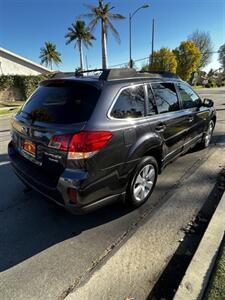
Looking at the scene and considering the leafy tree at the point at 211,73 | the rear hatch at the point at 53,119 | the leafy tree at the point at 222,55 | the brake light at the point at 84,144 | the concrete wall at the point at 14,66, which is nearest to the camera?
the brake light at the point at 84,144

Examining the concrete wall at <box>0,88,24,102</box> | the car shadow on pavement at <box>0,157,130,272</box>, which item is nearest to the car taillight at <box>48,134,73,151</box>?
the car shadow on pavement at <box>0,157,130,272</box>

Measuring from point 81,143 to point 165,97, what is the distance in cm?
190

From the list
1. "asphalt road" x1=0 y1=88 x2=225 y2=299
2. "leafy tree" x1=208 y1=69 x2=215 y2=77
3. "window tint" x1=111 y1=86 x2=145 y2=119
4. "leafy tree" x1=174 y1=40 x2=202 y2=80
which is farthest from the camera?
"leafy tree" x1=208 y1=69 x2=215 y2=77

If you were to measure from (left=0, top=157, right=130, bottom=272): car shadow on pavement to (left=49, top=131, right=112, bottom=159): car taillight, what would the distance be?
83 centimetres

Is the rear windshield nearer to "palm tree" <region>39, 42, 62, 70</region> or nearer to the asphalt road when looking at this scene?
the asphalt road

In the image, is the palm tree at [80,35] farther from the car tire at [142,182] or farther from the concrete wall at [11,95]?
the car tire at [142,182]

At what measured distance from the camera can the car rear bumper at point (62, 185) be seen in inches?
90.8

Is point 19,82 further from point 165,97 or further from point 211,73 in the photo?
point 211,73

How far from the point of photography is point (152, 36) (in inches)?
1120

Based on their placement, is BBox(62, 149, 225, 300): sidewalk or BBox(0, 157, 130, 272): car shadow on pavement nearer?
BBox(62, 149, 225, 300): sidewalk

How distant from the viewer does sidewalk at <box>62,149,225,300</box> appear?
6.54ft

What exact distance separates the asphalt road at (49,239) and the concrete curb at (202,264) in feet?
2.58

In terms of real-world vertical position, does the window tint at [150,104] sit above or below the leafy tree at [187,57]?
below

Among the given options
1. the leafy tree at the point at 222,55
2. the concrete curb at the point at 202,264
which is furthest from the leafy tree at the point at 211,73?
the concrete curb at the point at 202,264
